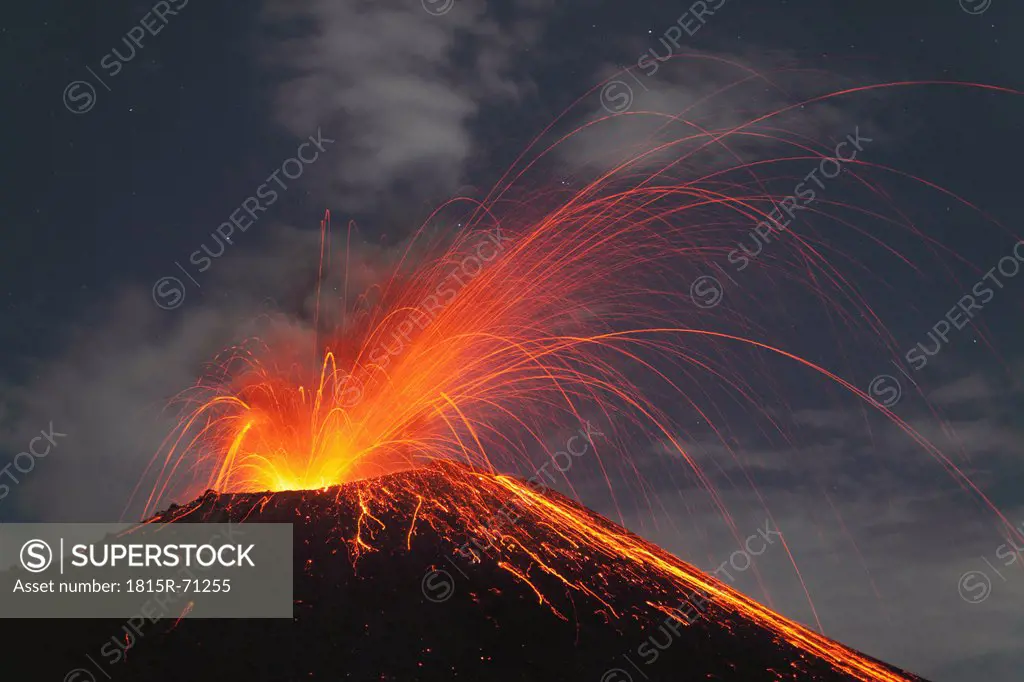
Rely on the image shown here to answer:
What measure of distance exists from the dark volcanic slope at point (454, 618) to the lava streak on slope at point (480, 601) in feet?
0.16

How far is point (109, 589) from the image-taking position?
947 inches

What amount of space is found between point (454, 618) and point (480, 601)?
961mm

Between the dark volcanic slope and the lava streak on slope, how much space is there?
50 millimetres

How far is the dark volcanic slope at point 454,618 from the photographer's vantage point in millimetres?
20656

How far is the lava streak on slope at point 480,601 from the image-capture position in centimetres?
2094

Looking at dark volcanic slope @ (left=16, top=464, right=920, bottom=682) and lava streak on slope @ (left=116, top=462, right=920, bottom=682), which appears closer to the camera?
dark volcanic slope @ (left=16, top=464, right=920, bottom=682)

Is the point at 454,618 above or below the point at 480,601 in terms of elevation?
below

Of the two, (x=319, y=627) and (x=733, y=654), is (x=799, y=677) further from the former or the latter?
(x=319, y=627)

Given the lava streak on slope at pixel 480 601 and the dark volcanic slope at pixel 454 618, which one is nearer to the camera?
the dark volcanic slope at pixel 454 618

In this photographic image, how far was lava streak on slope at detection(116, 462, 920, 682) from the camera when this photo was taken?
2094 cm

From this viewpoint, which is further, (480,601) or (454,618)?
(480,601)

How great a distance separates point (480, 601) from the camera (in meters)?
22.8

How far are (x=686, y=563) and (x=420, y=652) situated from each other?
44.2 feet

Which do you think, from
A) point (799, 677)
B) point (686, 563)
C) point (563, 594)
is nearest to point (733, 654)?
point (799, 677)
